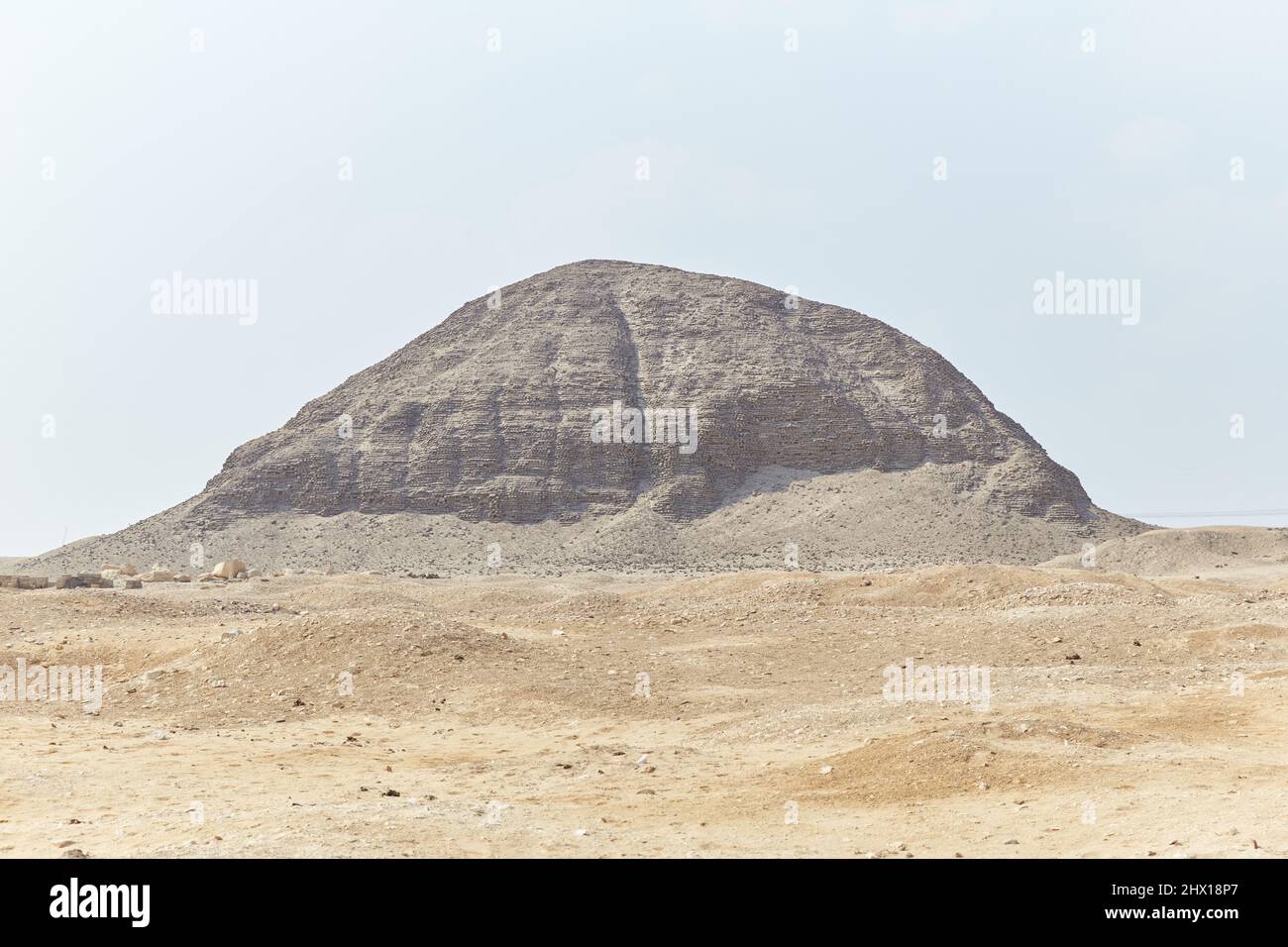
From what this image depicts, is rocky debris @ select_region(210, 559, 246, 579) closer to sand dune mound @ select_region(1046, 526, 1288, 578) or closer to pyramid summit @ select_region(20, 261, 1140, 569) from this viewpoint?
pyramid summit @ select_region(20, 261, 1140, 569)

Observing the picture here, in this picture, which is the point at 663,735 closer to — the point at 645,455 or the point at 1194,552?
the point at 1194,552

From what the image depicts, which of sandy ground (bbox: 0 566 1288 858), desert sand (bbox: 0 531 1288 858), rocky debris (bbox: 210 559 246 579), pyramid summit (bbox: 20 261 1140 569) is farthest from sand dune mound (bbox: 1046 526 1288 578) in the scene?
rocky debris (bbox: 210 559 246 579)

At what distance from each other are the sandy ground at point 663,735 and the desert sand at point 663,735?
5 centimetres

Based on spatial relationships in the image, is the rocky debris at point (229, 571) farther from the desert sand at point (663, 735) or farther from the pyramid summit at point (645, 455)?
the pyramid summit at point (645, 455)

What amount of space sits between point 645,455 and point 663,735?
82081 mm

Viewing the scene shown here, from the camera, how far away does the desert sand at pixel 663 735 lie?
8102mm

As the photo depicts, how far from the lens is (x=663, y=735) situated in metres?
13.6

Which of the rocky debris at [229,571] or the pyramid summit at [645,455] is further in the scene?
the pyramid summit at [645,455]

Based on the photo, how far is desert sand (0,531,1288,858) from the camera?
8.10 m

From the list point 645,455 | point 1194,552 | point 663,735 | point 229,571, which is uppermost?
point 645,455

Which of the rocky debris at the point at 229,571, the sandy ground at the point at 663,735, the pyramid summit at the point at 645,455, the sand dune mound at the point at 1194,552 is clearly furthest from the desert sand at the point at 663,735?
the pyramid summit at the point at 645,455

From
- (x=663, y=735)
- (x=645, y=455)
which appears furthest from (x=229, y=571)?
(x=645, y=455)

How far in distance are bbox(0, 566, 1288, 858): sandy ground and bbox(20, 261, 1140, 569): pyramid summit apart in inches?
2149
